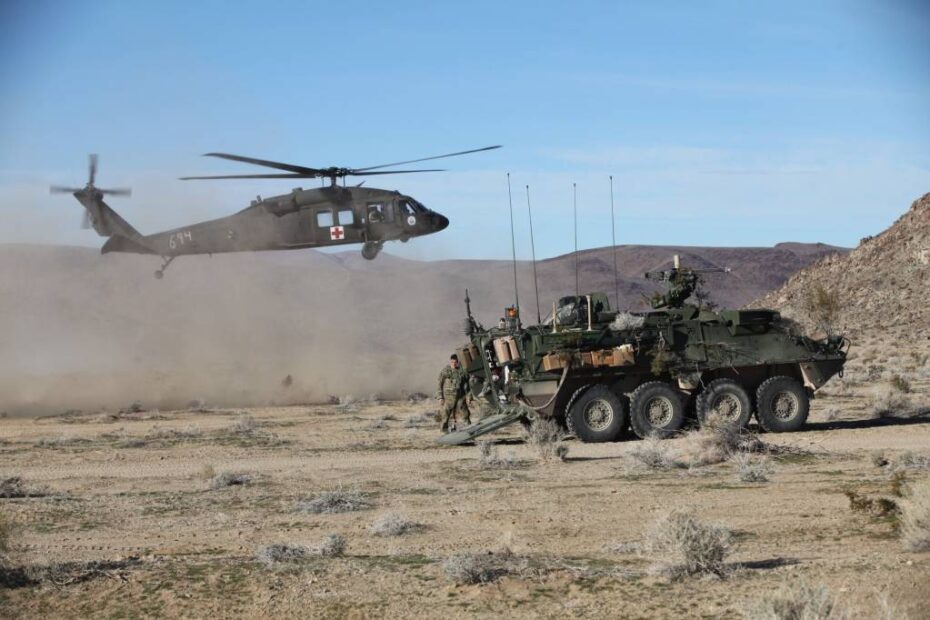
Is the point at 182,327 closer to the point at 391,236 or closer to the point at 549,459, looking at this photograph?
the point at 391,236

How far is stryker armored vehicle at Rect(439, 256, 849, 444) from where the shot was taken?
2056 cm

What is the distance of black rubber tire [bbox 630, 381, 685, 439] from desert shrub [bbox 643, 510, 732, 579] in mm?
10412

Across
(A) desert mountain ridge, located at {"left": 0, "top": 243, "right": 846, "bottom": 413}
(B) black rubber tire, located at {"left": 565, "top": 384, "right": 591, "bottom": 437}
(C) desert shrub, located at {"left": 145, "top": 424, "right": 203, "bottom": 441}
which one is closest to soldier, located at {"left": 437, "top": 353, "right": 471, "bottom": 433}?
(B) black rubber tire, located at {"left": 565, "top": 384, "right": 591, "bottom": 437}

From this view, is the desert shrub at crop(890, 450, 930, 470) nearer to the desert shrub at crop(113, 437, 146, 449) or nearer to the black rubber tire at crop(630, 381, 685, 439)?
the black rubber tire at crop(630, 381, 685, 439)

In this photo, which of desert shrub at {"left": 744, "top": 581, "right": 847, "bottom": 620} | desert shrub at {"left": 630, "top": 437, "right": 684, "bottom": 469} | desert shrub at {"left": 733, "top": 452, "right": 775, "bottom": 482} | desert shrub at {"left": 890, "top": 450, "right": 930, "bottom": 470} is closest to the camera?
desert shrub at {"left": 744, "top": 581, "right": 847, "bottom": 620}

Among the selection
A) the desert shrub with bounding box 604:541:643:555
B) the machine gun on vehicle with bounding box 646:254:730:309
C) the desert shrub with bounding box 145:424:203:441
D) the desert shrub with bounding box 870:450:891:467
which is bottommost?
the desert shrub with bounding box 604:541:643:555

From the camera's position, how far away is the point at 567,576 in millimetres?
9781

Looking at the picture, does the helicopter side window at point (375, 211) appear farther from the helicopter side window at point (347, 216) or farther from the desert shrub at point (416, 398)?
the desert shrub at point (416, 398)

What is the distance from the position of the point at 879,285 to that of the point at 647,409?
141ft

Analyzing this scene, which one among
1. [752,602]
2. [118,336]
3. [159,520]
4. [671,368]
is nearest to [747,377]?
[671,368]

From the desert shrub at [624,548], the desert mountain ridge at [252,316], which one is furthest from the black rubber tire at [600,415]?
the desert mountain ridge at [252,316]

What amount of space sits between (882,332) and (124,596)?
49.2m

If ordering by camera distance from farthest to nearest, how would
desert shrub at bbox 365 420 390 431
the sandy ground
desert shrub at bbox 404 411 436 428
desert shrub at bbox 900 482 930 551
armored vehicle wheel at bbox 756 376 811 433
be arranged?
desert shrub at bbox 404 411 436 428 < desert shrub at bbox 365 420 390 431 < armored vehicle wheel at bbox 756 376 811 433 < desert shrub at bbox 900 482 930 551 < the sandy ground

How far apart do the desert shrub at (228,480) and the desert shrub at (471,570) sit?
650 centimetres
